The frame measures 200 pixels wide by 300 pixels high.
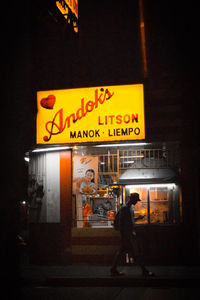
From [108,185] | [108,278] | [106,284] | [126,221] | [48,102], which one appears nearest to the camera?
[106,284]

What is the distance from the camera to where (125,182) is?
13.8m

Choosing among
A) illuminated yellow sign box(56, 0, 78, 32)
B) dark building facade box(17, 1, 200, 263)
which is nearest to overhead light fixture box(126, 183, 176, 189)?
dark building facade box(17, 1, 200, 263)

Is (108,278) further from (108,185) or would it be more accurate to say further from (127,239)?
(108,185)

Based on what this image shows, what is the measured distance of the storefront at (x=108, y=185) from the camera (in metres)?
13.2

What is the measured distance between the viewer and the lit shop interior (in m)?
13.8

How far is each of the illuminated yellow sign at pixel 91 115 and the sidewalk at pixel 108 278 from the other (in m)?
4.31

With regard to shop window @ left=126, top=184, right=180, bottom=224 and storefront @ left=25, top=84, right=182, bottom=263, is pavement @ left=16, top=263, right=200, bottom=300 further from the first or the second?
shop window @ left=126, top=184, right=180, bottom=224

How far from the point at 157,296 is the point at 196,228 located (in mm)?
4439

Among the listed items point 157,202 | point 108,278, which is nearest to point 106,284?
point 108,278

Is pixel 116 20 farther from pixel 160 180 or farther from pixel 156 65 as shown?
pixel 160 180

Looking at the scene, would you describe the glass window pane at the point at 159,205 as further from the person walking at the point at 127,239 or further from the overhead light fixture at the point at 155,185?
the person walking at the point at 127,239

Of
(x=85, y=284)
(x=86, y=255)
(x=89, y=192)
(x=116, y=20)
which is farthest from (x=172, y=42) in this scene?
(x=85, y=284)

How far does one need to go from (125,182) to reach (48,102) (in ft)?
13.0

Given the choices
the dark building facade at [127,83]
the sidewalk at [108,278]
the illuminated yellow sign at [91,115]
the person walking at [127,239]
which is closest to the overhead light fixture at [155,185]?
the dark building facade at [127,83]
